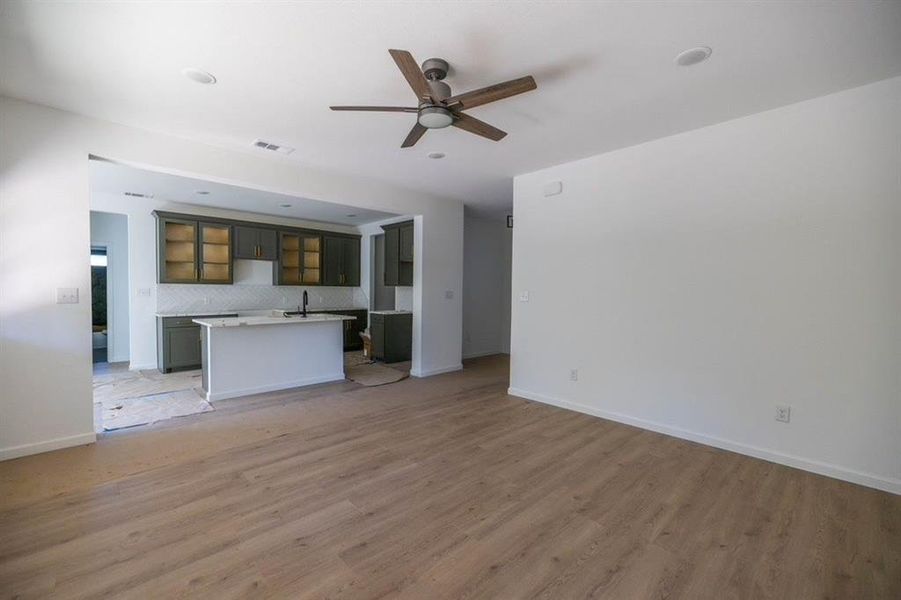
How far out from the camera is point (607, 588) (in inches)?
67.4

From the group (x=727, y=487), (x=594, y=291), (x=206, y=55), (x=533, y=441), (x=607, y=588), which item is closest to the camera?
(x=607, y=588)

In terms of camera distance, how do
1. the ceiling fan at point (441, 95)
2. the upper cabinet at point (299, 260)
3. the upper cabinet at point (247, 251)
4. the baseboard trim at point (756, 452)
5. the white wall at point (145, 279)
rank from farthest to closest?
the upper cabinet at point (299, 260) < the upper cabinet at point (247, 251) < the white wall at point (145, 279) < the baseboard trim at point (756, 452) < the ceiling fan at point (441, 95)

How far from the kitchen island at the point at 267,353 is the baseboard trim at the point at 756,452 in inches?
120

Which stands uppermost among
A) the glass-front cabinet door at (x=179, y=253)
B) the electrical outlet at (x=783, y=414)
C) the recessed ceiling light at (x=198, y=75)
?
the recessed ceiling light at (x=198, y=75)

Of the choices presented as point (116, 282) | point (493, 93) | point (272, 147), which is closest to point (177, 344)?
point (116, 282)

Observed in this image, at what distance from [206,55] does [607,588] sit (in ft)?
11.6

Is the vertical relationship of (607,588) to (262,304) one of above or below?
below

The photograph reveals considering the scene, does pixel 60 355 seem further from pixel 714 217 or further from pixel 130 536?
pixel 714 217

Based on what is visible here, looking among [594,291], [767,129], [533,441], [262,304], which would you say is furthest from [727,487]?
[262,304]

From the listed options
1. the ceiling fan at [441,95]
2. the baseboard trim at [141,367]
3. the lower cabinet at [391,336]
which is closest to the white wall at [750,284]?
the ceiling fan at [441,95]

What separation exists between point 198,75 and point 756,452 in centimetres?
483

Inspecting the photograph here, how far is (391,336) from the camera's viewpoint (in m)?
6.67

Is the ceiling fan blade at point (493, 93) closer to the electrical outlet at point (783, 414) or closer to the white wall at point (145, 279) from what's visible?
the electrical outlet at point (783, 414)

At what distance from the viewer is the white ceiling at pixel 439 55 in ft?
6.34
